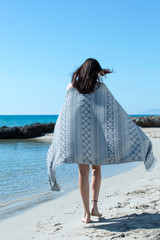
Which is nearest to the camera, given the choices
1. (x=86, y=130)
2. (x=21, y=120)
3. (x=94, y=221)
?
(x=86, y=130)

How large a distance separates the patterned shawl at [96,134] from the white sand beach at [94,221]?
0.61m

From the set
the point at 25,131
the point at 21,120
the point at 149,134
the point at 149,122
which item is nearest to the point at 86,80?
the point at 149,134

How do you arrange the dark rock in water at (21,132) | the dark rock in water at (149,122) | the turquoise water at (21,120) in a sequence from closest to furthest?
the dark rock in water at (21,132) → the dark rock in water at (149,122) → the turquoise water at (21,120)

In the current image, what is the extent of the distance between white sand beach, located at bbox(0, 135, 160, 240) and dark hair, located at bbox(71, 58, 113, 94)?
1.40 metres

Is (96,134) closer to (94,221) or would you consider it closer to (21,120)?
(94,221)

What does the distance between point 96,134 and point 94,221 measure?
97 centimetres

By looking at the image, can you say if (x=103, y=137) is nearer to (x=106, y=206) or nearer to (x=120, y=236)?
(x=120, y=236)

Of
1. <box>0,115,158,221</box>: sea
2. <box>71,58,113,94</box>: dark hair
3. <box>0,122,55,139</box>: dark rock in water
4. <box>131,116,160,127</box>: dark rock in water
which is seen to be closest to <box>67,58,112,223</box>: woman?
<box>71,58,113,94</box>: dark hair

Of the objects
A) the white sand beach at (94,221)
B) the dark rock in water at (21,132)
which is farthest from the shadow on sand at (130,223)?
the dark rock in water at (21,132)

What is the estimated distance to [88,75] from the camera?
2920 millimetres

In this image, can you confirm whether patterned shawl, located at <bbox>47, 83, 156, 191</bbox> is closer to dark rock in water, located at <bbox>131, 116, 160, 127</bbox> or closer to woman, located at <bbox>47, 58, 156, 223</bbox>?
woman, located at <bbox>47, 58, 156, 223</bbox>

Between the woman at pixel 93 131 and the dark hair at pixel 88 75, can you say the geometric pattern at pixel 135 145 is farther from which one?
the dark hair at pixel 88 75

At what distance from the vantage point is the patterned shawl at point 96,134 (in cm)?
287

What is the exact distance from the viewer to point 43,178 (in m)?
7.04
